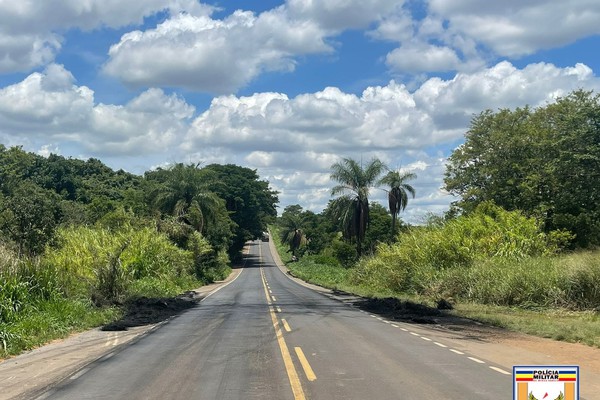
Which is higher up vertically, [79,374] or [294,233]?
[294,233]

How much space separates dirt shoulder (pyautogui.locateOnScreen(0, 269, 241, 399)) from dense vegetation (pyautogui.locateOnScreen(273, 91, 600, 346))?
10662 millimetres

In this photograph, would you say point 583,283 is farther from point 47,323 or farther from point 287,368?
point 47,323

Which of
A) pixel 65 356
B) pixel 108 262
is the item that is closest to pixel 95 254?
pixel 108 262

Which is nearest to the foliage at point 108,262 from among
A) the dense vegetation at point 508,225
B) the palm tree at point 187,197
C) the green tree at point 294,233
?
the palm tree at point 187,197

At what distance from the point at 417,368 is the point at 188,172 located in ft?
153

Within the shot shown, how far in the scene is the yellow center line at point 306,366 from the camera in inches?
358

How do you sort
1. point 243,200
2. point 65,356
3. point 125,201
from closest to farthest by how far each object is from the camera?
point 65,356 → point 125,201 → point 243,200

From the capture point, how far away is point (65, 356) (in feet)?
38.1

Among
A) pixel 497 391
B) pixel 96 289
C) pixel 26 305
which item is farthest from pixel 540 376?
pixel 96 289

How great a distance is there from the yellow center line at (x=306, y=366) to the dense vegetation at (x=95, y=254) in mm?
6022

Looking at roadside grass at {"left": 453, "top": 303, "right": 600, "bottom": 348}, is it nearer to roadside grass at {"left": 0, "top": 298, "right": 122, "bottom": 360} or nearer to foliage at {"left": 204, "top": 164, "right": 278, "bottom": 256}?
roadside grass at {"left": 0, "top": 298, "right": 122, "bottom": 360}

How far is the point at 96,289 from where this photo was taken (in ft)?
71.7

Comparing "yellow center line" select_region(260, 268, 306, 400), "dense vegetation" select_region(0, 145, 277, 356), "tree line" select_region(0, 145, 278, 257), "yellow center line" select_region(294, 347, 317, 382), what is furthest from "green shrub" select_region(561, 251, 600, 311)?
"tree line" select_region(0, 145, 278, 257)

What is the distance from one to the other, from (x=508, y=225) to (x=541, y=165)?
14294 mm
